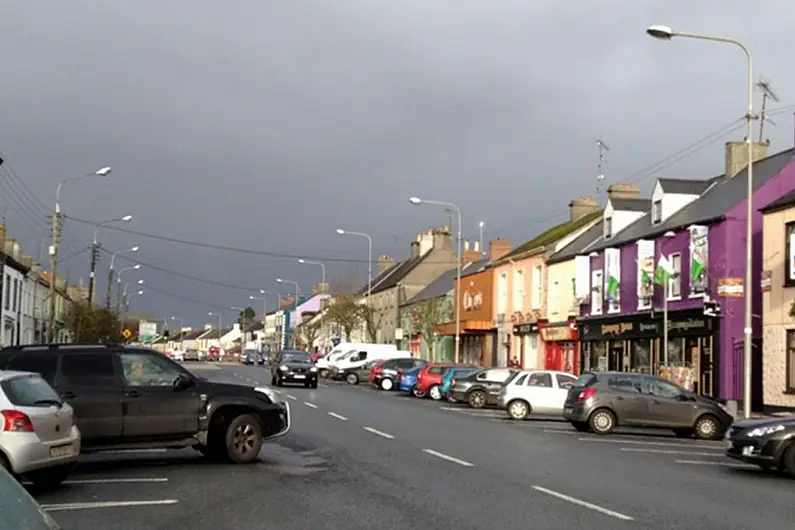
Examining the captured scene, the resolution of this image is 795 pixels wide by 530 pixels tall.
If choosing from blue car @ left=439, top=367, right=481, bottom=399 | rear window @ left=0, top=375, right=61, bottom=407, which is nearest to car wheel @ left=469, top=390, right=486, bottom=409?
blue car @ left=439, top=367, right=481, bottom=399

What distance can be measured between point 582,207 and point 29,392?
49075 millimetres

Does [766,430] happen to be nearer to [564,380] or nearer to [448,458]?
[448,458]

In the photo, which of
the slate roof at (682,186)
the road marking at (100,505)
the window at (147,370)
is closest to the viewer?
the road marking at (100,505)

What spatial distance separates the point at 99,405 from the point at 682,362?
27045mm

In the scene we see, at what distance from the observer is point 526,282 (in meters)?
55.5

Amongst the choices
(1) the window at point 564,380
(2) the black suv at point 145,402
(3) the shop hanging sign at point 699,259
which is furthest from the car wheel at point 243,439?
(3) the shop hanging sign at point 699,259

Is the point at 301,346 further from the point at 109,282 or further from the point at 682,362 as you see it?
the point at 682,362

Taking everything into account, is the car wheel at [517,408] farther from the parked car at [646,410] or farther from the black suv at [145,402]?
the black suv at [145,402]

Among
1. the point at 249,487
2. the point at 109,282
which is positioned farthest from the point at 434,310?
the point at 249,487

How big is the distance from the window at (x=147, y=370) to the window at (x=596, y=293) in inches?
1245

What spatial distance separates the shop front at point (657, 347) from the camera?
117 feet

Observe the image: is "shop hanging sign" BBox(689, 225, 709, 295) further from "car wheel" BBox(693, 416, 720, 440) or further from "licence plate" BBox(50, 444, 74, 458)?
"licence plate" BBox(50, 444, 74, 458)

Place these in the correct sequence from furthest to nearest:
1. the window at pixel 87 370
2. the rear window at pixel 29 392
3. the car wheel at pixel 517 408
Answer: the car wheel at pixel 517 408 < the window at pixel 87 370 < the rear window at pixel 29 392

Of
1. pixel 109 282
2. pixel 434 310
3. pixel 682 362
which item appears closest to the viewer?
pixel 682 362
